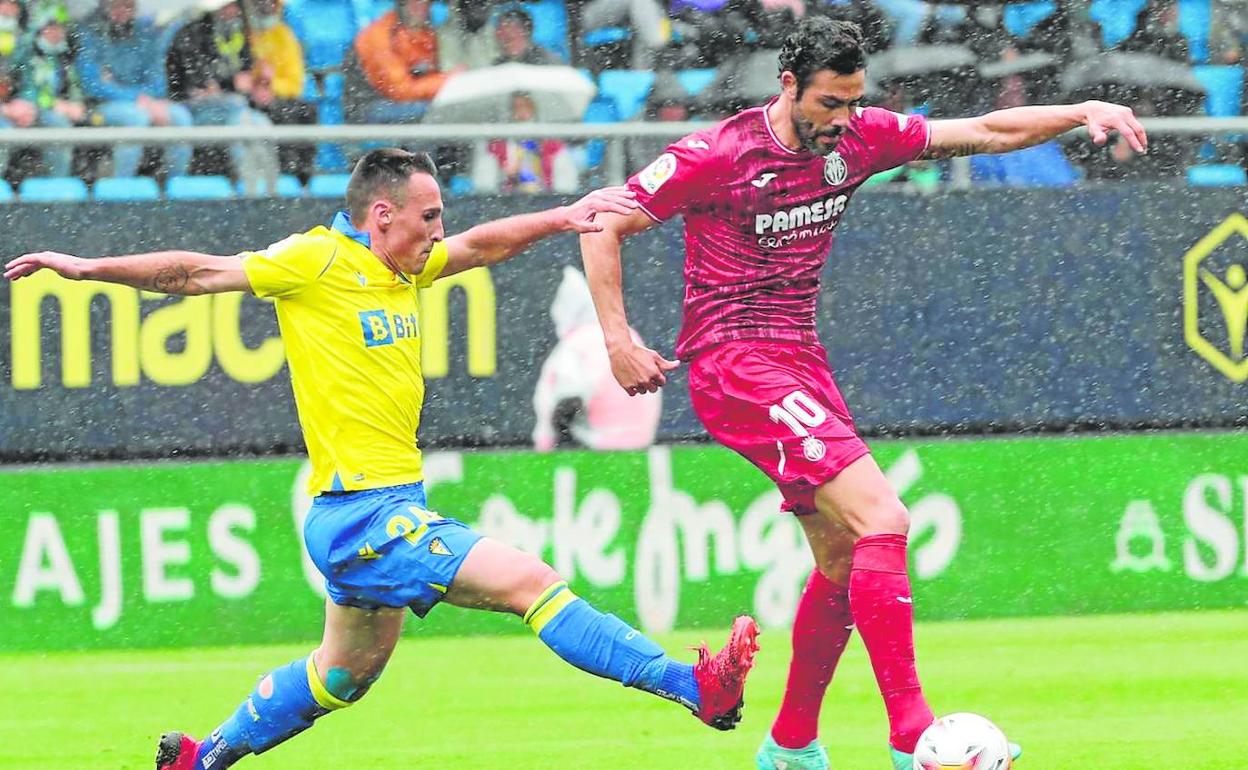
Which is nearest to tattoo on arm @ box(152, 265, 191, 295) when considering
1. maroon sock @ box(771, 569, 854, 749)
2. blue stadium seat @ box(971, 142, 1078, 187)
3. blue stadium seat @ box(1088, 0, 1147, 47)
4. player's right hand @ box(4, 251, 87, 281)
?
player's right hand @ box(4, 251, 87, 281)

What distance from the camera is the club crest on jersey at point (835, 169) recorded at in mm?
6355

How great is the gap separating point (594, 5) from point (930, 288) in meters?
3.07

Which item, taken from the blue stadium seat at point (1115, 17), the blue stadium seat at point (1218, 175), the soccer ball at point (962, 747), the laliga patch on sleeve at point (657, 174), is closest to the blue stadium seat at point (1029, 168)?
the blue stadium seat at point (1218, 175)

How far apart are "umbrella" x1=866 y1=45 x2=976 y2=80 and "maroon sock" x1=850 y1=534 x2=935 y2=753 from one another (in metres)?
6.43

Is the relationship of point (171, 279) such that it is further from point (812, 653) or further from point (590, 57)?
point (590, 57)

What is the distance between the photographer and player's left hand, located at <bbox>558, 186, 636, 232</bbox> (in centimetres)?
591

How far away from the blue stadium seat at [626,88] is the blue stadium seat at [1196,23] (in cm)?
323

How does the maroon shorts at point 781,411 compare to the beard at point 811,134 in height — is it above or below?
below

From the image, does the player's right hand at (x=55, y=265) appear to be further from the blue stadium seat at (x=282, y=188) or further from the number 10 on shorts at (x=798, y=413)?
the blue stadium seat at (x=282, y=188)

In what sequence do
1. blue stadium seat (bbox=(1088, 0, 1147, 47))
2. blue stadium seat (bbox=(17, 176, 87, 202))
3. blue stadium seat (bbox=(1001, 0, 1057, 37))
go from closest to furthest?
Result: blue stadium seat (bbox=(17, 176, 87, 202)), blue stadium seat (bbox=(1088, 0, 1147, 47)), blue stadium seat (bbox=(1001, 0, 1057, 37))

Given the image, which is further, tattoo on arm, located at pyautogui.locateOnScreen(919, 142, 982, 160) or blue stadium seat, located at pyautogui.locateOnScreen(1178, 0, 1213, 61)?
blue stadium seat, located at pyautogui.locateOnScreen(1178, 0, 1213, 61)

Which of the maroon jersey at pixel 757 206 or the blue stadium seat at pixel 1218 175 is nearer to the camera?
the maroon jersey at pixel 757 206

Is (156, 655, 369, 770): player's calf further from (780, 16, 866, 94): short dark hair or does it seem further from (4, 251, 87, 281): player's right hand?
(780, 16, 866, 94): short dark hair

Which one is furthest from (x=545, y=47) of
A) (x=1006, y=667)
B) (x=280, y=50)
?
(x=1006, y=667)
